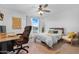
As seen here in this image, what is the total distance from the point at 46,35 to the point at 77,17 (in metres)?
0.45

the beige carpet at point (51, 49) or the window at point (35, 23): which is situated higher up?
the window at point (35, 23)

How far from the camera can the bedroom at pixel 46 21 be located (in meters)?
1.71

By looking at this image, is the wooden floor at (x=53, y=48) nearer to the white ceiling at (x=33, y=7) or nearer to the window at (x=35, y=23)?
the window at (x=35, y=23)

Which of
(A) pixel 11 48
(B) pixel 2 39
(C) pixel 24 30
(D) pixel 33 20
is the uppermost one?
(D) pixel 33 20

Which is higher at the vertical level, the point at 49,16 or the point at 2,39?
the point at 49,16

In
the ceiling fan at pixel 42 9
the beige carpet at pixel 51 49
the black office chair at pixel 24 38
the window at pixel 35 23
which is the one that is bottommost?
the beige carpet at pixel 51 49

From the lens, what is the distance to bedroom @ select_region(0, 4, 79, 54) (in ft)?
5.59

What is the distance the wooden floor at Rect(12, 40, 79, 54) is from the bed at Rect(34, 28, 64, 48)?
0.05m

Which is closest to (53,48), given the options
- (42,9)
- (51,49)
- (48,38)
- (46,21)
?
(51,49)

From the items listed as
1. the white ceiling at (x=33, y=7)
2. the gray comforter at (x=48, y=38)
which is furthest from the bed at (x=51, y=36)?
the white ceiling at (x=33, y=7)

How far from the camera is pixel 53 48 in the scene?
1.74m

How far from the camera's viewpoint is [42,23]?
1722 mm
